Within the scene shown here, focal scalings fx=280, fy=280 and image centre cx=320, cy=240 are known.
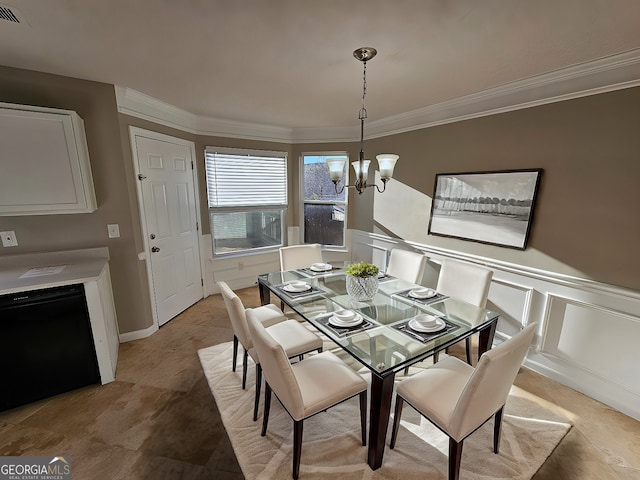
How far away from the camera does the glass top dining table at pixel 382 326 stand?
146cm

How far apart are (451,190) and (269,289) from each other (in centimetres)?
214

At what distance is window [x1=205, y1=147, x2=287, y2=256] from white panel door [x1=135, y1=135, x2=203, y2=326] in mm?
331

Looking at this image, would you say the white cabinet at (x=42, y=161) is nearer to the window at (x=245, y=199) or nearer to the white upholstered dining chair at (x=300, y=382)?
the window at (x=245, y=199)

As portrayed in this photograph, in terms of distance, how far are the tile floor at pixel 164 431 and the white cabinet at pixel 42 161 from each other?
4.81 feet

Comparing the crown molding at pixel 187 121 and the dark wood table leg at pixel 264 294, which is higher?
→ the crown molding at pixel 187 121

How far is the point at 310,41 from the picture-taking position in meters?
1.69

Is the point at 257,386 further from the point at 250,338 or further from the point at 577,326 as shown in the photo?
the point at 577,326

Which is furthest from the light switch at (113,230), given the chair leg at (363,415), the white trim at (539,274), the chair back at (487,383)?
the white trim at (539,274)

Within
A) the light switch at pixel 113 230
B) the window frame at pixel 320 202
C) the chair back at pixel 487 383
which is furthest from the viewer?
the window frame at pixel 320 202

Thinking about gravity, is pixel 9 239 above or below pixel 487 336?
above

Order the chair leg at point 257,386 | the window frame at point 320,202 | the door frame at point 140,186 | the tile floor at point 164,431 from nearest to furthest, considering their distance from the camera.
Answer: the tile floor at point 164,431 < the chair leg at point 257,386 < the door frame at point 140,186 < the window frame at point 320,202

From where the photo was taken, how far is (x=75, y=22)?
1519 millimetres

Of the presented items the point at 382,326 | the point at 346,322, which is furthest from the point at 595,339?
the point at 346,322

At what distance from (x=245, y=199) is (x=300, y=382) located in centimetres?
302
